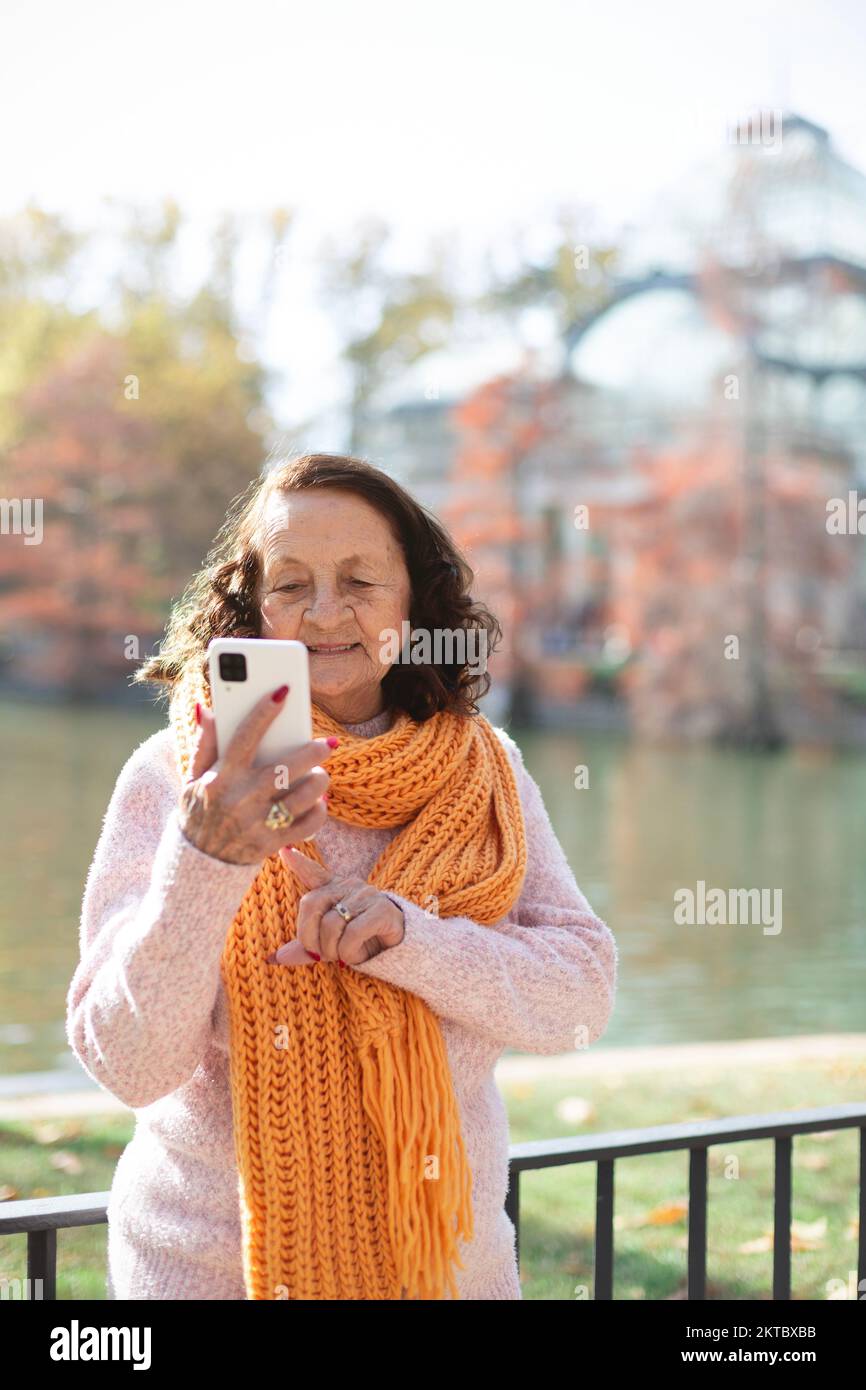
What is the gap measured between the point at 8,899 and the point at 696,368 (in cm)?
1695

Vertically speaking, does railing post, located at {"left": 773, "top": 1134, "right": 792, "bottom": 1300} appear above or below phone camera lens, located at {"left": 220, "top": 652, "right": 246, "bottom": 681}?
below

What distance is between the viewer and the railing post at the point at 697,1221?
1.97m

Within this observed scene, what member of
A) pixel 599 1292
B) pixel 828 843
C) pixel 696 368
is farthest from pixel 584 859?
pixel 696 368

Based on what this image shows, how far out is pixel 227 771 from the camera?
126 cm

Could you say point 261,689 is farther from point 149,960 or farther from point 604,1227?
point 604,1227

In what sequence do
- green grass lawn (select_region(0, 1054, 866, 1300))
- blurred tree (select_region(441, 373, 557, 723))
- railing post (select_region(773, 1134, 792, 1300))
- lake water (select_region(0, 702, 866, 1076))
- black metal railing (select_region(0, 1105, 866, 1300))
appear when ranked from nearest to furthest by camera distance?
black metal railing (select_region(0, 1105, 866, 1300)) < railing post (select_region(773, 1134, 792, 1300)) < green grass lawn (select_region(0, 1054, 866, 1300)) < lake water (select_region(0, 702, 866, 1076)) < blurred tree (select_region(441, 373, 557, 723))

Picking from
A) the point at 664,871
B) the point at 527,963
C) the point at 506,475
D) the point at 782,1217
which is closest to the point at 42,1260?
the point at 527,963

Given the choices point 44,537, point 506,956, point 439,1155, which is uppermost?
point 44,537

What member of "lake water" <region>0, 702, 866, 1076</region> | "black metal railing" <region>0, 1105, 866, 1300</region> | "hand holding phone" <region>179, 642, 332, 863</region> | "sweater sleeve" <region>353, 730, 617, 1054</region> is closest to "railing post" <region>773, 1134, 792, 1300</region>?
"black metal railing" <region>0, 1105, 866, 1300</region>

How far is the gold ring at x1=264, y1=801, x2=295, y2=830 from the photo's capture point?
1254 millimetres

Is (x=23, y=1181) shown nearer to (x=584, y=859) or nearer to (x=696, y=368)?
(x=584, y=859)

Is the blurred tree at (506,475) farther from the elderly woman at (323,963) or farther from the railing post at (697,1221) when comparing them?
the elderly woman at (323,963)

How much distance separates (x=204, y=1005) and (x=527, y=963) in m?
0.38

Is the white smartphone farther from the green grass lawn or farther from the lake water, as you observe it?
the lake water
